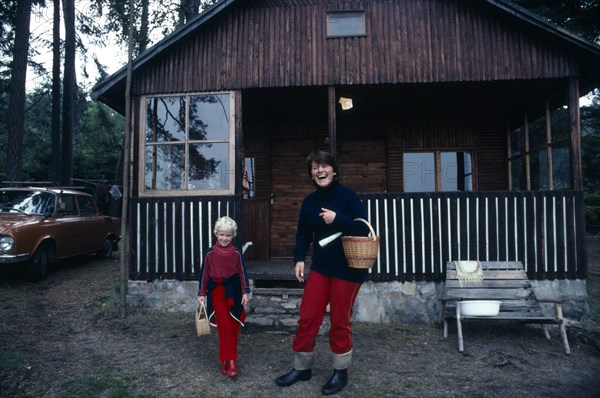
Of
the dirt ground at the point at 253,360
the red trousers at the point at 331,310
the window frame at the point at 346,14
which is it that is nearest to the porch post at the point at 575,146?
the dirt ground at the point at 253,360

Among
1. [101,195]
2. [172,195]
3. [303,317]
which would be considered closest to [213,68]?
[172,195]

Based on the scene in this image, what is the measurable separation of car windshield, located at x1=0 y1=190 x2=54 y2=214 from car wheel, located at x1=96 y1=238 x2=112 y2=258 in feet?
8.55

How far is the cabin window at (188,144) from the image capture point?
21.2ft

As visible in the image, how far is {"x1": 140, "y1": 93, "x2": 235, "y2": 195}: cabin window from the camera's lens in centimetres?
645

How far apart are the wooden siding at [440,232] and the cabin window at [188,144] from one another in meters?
0.34

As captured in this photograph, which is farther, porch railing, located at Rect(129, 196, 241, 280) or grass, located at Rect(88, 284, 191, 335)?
porch railing, located at Rect(129, 196, 241, 280)

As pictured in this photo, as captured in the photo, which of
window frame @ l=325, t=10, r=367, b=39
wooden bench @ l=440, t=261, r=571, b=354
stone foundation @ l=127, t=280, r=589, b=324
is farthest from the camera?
window frame @ l=325, t=10, r=367, b=39

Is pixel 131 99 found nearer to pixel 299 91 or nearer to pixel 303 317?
pixel 299 91

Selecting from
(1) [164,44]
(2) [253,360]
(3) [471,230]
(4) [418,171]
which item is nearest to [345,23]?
(1) [164,44]

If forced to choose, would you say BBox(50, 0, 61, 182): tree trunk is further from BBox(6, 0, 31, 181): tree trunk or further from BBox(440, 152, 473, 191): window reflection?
BBox(440, 152, 473, 191): window reflection

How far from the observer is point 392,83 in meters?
6.31

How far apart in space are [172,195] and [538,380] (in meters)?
5.59

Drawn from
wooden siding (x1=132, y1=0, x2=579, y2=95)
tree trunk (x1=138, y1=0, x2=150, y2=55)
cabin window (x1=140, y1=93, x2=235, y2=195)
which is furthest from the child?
tree trunk (x1=138, y1=0, x2=150, y2=55)

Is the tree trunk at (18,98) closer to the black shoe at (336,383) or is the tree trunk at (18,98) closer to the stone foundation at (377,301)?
the stone foundation at (377,301)
